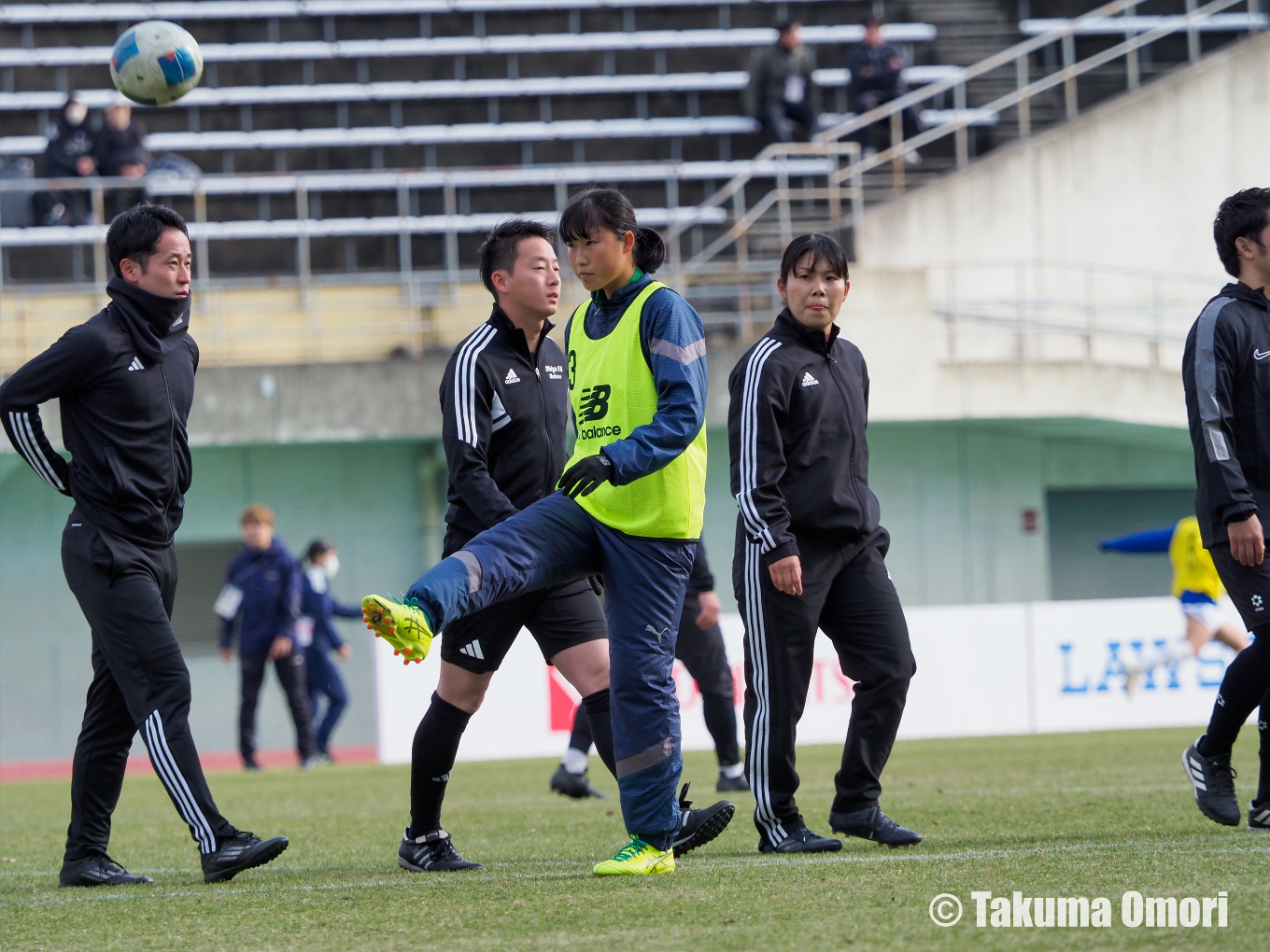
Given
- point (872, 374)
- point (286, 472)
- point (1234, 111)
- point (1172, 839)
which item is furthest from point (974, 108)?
point (1172, 839)

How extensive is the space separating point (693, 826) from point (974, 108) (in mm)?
16512

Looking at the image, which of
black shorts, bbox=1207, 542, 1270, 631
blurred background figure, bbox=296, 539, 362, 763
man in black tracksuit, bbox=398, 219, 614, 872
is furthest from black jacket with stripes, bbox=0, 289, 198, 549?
blurred background figure, bbox=296, 539, 362, 763

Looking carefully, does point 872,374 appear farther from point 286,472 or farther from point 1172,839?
point 1172,839

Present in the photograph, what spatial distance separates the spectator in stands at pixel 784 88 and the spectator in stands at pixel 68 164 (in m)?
7.20

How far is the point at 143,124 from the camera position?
64.1 feet

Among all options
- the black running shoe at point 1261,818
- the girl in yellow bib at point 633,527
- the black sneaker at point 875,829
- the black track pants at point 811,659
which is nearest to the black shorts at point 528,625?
the girl in yellow bib at point 633,527

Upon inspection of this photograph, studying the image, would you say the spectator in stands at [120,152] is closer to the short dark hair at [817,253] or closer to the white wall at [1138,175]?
the white wall at [1138,175]

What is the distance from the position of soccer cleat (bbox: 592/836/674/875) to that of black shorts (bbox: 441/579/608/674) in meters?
0.69

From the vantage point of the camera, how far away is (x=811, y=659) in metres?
5.47

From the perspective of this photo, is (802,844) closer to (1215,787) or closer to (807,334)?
(1215,787)

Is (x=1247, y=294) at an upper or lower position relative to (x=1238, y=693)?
upper

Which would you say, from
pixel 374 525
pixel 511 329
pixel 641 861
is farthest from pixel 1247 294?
pixel 374 525

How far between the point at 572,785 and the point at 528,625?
136 inches

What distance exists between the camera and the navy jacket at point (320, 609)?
1430 centimetres
